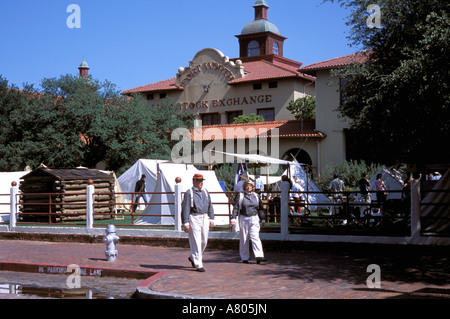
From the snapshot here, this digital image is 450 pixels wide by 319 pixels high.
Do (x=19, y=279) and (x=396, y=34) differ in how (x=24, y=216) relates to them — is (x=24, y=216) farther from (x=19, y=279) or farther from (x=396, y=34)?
(x=396, y=34)

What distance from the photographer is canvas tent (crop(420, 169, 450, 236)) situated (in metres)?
12.2

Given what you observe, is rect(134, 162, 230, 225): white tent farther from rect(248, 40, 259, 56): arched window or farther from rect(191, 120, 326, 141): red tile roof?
rect(248, 40, 259, 56): arched window

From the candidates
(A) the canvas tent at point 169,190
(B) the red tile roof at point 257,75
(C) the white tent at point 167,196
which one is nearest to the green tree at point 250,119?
(B) the red tile roof at point 257,75

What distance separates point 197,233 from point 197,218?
0.27 metres

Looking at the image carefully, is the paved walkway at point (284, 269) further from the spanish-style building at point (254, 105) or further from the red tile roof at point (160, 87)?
the red tile roof at point (160, 87)

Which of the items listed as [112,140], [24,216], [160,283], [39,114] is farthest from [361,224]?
[39,114]

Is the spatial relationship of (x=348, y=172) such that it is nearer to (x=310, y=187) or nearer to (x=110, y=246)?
(x=310, y=187)

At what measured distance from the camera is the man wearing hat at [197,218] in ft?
34.7

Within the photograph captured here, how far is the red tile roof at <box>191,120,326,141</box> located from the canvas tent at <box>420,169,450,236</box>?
84.8 feet

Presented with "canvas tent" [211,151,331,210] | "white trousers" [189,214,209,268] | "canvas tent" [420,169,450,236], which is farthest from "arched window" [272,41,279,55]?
"white trousers" [189,214,209,268]

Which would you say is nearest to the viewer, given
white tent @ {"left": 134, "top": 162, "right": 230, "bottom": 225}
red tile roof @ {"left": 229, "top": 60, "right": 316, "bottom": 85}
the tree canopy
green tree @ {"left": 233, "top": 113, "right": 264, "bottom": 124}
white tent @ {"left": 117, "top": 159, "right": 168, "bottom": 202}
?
white tent @ {"left": 134, "top": 162, "right": 230, "bottom": 225}

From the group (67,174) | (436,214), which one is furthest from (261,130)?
(436,214)

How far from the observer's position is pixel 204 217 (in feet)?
35.4

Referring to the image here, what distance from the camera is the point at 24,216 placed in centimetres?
2155
